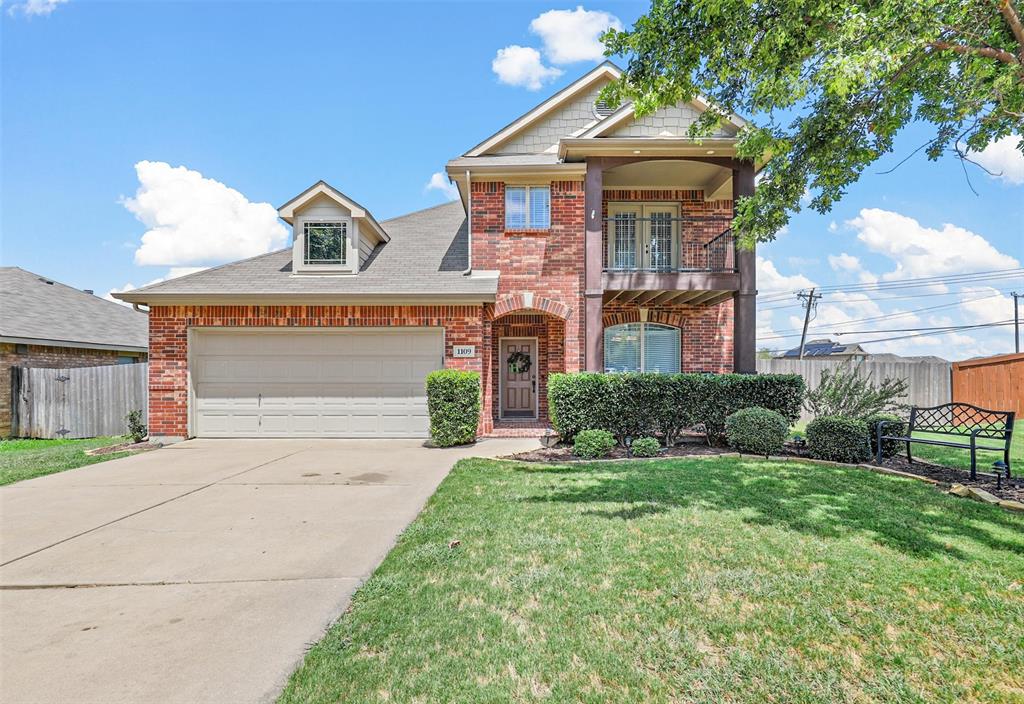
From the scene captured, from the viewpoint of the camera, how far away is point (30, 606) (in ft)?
10.8

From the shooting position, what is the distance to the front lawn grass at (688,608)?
2381 millimetres

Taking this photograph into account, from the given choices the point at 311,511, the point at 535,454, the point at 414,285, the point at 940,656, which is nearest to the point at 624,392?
the point at 535,454

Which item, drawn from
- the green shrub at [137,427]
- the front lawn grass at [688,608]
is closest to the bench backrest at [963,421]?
the front lawn grass at [688,608]

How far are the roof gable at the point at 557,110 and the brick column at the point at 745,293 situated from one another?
3.97m

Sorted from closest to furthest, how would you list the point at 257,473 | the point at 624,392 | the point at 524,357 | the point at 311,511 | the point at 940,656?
1. the point at 940,656
2. the point at 311,511
3. the point at 257,473
4. the point at 624,392
5. the point at 524,357

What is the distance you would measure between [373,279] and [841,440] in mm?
9359

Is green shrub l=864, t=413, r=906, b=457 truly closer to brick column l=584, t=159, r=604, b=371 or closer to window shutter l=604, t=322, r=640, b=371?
brick column l=584, t=159, r=604, b=371

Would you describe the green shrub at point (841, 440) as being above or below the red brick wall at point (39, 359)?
below

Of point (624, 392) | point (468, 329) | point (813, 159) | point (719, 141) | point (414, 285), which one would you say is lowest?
point (624, 392)

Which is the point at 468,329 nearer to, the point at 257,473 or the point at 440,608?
the point at 257,473

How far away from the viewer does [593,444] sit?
→ 819cm

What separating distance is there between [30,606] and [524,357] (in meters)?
11.2

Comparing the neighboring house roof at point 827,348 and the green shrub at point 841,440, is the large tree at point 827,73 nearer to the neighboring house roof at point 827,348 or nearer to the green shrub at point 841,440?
the green shrub at point 841,440

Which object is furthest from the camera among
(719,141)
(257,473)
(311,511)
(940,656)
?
(719,141)
